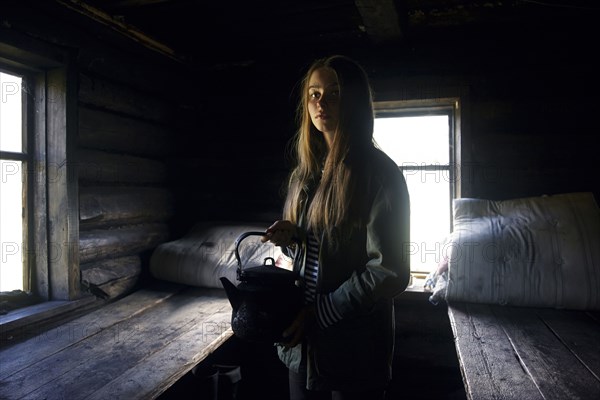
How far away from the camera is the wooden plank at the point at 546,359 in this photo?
4.90ft

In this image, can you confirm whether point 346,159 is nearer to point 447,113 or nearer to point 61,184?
point 61,184

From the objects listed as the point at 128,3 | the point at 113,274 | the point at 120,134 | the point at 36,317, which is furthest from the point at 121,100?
the point at 36,317

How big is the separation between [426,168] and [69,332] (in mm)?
2638

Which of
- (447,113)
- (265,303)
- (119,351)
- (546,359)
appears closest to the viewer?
(265,303)

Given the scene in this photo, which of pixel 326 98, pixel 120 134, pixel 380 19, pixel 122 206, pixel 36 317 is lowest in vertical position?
pixel 36 317

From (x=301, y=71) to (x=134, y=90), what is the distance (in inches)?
52.2

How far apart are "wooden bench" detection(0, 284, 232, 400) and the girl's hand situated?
754 millimetres

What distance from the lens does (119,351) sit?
1.94 meters

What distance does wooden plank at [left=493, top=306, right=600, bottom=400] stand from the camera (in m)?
1.49

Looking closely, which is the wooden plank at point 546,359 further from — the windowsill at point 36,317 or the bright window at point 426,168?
the windowsill at point 36,317

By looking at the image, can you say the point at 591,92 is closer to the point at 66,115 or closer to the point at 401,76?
the point at 401,76

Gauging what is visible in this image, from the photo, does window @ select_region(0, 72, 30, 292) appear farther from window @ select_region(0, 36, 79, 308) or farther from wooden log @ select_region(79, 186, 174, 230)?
wooden log @ select_region(79, 186, 174, 230)

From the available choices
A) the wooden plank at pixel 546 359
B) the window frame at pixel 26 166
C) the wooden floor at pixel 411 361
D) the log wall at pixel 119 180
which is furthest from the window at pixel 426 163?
the window frame at pixel 26 166

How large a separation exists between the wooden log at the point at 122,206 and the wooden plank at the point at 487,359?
2.29 m
